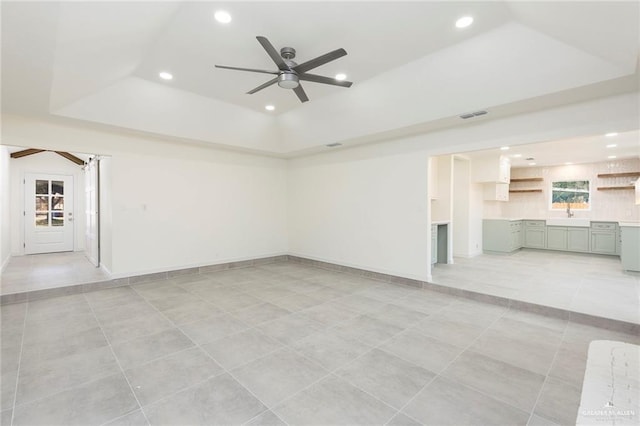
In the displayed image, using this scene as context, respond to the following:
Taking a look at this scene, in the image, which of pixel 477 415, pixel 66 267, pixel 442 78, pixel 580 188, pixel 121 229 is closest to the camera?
pixel 477 415

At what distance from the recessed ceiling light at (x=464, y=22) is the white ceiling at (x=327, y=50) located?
6cm

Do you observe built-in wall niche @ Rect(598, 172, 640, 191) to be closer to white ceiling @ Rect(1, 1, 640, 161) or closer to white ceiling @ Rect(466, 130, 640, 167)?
white ceiling @ Rect(466, 130, 640, 167)

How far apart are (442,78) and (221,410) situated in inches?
164

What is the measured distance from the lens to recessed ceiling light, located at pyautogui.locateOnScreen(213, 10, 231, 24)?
2.78 m

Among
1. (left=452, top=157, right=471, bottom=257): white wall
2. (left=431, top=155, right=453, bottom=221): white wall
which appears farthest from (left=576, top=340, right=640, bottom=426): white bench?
(left=452, top=157, right=471, bottom=257): white wall

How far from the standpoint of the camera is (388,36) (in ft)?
10.4

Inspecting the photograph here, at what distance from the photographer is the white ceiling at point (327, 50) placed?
8.02ft

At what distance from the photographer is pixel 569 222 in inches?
310

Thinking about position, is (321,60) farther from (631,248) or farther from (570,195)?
(570,195)

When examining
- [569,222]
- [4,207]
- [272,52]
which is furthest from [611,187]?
[4,207]

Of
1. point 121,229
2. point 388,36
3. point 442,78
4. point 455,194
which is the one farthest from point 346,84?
point 455,194

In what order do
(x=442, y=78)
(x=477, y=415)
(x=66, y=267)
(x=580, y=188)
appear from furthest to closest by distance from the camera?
(x=580, y=188) < (x=66, y=267) < (x=442, y=78) < (x=477, y=415)

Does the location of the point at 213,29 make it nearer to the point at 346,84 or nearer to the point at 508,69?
the point at 346,84

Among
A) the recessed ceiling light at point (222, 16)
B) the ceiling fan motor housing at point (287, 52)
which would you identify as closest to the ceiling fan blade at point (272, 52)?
the ceiling fan motor housing at point (287, 52)
